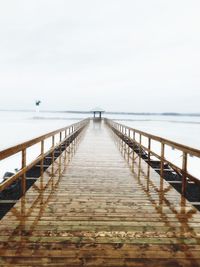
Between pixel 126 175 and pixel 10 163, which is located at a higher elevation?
pixel 126 175

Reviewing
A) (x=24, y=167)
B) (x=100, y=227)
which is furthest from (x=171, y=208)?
(x=24, y=167)

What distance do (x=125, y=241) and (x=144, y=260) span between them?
1.81 ft

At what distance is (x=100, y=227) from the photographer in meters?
4.46

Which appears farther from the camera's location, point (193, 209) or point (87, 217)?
point (193, 209)

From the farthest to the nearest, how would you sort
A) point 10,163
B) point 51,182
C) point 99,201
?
point 10,163 → point 51,182 → point 99,201

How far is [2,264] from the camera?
3258 mm

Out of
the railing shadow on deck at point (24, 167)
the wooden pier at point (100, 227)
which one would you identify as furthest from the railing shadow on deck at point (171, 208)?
the railing shadow on deck at point (24, 167)

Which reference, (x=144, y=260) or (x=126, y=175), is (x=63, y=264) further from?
Result: (x=126, y=175)

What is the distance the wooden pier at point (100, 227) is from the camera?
3484 millimetres

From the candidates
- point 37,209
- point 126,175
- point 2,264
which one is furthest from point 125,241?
point 126,175

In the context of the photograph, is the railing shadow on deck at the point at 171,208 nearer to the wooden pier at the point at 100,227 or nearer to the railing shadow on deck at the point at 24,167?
the wooden pier at the point at 100,227

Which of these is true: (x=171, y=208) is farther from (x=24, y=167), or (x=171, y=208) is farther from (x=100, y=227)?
(x=24, y=167)

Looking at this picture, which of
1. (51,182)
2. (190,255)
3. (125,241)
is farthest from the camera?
(51,182)

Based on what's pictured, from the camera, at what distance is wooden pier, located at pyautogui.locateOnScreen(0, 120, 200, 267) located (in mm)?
3484
